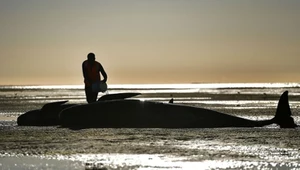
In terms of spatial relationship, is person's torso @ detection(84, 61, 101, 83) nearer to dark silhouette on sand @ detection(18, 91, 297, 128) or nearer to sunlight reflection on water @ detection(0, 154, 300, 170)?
dark silhouette on sand @ detection(18, 91, 297, 128)

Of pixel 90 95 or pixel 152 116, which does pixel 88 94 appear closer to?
pixel 90 95

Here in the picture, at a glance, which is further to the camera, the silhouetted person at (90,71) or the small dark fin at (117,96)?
the silhouetted person at (90,71)

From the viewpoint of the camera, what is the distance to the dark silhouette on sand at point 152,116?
1633 cm

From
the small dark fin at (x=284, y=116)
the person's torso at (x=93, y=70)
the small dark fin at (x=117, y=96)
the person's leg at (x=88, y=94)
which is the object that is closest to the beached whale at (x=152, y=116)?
the small dark fin at (x=284, y=116)

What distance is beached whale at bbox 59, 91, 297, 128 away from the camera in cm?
1633

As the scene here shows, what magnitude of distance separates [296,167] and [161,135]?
5.03 meters

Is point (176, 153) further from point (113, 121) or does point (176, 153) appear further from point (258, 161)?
point (113, 121)

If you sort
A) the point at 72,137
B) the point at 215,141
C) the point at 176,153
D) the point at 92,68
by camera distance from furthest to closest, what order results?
the point at 92,68, the point at 72,137, the point at 215,141, the point at 176,153

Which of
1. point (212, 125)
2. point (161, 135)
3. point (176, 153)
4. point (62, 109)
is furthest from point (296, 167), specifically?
point (62, 109)

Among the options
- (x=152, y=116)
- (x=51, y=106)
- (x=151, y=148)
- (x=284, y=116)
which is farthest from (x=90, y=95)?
(x=151, y=148)

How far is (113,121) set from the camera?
16656 mm

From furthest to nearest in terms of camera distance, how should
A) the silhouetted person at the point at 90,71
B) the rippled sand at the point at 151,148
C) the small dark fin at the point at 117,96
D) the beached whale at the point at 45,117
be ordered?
the silhouetted person at the point at 90,71, the beached whale at the point at 45,117, the small dark fin at the point at 117,96, the rippled sand at the point at 151,148

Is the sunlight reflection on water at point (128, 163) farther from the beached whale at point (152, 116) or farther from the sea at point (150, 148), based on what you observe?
the beached whale at point (152, 116)

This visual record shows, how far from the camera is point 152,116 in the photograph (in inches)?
647
